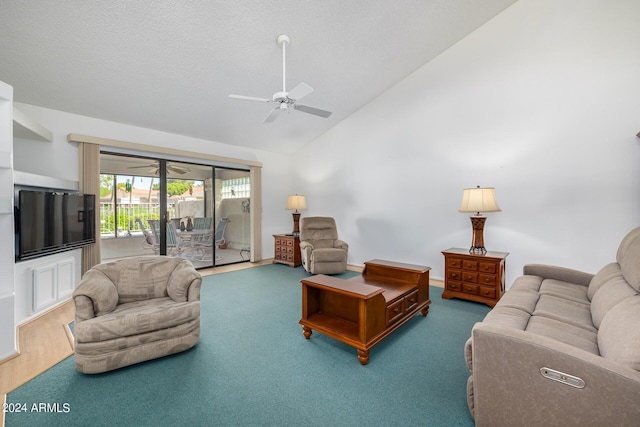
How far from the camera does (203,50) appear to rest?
3.09m

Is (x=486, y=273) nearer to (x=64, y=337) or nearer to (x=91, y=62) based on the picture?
(x=64, y=337)

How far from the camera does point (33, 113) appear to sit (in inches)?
135

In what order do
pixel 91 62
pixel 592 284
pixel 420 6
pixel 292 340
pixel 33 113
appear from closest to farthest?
pixel 592 284 → pixel 292 340 → pixel 91 62 → pixel 420 6 → pixel 33 113

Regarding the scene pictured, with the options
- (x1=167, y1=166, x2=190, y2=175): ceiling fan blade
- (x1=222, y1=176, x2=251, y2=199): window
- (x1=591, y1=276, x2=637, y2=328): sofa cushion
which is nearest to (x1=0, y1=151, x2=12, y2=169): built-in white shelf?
(x1=167, y1=166, x2=190, y2=175): ceiling fan blade

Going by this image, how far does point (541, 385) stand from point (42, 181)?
15.2 ft

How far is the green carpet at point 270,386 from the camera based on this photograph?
1.56m

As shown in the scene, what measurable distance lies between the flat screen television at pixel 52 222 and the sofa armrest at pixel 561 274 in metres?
5.20

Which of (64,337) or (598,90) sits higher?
(598,90)

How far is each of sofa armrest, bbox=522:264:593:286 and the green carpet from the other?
3.14ft

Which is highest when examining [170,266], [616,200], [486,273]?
[616,200]

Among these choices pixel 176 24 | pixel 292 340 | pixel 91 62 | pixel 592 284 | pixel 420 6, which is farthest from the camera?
pixel 420 6

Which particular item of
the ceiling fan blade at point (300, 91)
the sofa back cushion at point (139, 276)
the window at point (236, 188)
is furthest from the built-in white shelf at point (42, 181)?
the ceiling fan blade at point (300, 91)

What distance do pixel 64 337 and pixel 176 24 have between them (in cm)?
327

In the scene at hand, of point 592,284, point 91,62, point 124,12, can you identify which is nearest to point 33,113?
point 91,62
